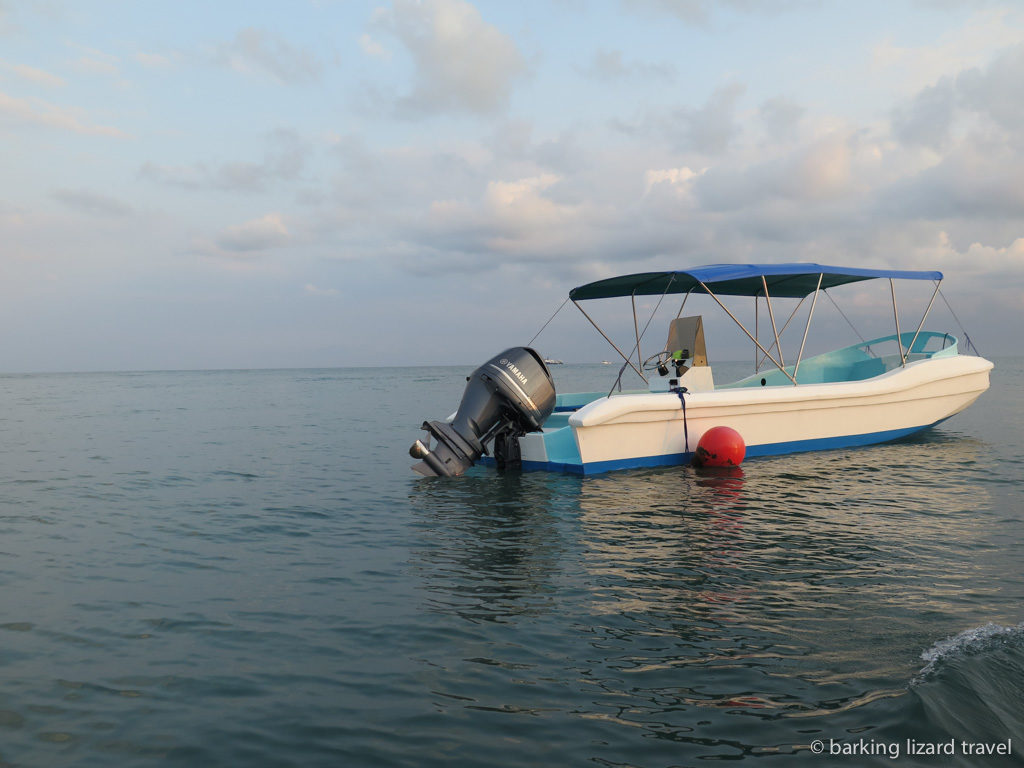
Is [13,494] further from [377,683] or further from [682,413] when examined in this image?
[682,413]

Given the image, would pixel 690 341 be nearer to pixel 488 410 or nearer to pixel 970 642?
pixel 488 410

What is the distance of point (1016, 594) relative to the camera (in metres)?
4.84

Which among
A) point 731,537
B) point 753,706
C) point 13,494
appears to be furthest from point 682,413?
point 13,494

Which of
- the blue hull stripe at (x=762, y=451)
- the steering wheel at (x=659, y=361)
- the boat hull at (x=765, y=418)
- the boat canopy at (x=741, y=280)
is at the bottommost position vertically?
the blue hull stripe at (x=762, y=451)

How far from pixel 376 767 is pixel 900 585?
4194 millimetres

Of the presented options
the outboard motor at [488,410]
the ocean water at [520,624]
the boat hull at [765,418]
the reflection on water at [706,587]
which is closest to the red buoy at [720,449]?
the boat hull at [765,418]

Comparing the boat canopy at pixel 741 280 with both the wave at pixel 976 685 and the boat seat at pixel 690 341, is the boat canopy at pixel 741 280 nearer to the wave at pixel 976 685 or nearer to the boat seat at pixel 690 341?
the boat seat at pixel 690 341

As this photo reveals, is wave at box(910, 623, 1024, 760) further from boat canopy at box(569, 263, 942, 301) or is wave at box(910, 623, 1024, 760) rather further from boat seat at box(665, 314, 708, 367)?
boat seat at box(665, 314, 708, 367)

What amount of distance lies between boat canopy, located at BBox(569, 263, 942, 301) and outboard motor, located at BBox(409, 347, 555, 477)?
308cm

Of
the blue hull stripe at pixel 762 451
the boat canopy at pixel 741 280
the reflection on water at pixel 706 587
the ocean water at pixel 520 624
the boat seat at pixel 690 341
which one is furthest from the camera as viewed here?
the boat seat at pixel 690 341

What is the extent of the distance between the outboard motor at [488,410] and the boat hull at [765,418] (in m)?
0.52

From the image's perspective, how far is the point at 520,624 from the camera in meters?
4.43

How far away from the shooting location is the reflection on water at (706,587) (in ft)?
11.1

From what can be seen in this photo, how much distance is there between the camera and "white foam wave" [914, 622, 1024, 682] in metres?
3.77
